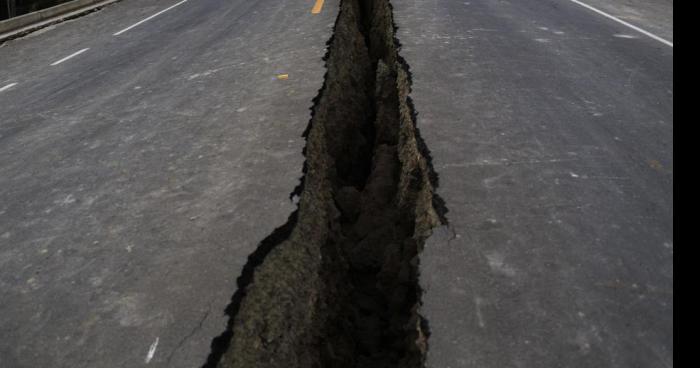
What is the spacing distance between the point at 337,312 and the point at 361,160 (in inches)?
102

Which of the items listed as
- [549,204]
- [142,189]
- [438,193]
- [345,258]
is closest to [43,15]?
[142,189]

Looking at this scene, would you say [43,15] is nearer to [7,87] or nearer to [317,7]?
[7,87]

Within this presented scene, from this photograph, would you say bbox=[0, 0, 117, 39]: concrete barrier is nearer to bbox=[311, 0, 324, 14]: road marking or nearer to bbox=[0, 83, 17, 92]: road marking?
bbox=[0, 83, 17, 92]: road marking

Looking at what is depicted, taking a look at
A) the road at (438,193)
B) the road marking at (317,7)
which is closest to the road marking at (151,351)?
the road at (438,193)

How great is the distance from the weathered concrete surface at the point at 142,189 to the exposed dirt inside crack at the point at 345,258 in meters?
0.16

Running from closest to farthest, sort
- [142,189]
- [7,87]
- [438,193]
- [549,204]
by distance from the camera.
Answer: [549,204]
[438,193]
[142,189]
[7,87]

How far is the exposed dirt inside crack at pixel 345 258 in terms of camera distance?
109 inches

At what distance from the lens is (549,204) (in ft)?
11.6

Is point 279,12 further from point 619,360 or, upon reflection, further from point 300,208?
point 619,360

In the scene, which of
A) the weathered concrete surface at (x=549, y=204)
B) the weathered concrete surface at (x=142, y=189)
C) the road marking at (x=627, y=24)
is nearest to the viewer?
the weathered concrete surface at (x=549, y=204)

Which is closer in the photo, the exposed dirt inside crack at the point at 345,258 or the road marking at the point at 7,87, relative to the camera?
the exposed dirt inside crack at the point at 345,258

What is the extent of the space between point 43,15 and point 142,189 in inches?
445

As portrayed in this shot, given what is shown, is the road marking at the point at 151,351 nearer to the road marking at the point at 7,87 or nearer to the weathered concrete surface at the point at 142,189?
the weathered concrete surface at the point at 142,189

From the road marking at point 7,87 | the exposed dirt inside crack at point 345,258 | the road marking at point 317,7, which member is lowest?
the exposed dirt inside crack at point 345,258
